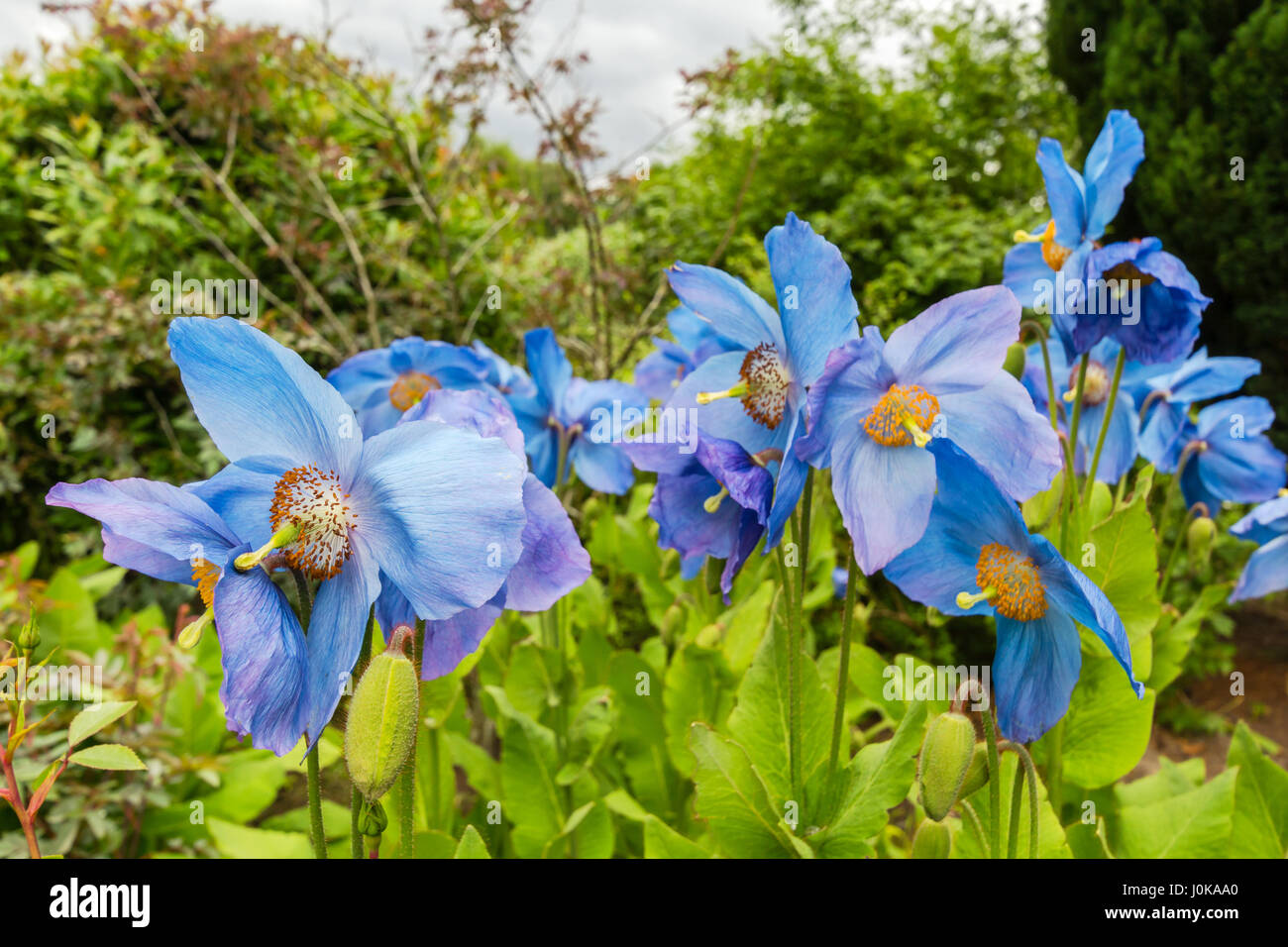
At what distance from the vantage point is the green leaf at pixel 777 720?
1038mm

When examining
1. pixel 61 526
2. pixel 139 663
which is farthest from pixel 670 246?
pixel 139 663

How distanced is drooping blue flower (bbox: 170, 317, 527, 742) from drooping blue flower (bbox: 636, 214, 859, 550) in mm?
279

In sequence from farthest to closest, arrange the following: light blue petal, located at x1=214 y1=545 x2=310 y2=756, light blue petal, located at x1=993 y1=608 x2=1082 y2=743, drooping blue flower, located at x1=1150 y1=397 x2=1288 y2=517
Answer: drooping blue flower, located at x1=1150 y1=397 x2=1288 y2=517 → light blue petal, located at x1=993 y1=608 x2=1082 y2=743 → light blue petal, located at x1=214 y1=545 x2=310 y2=756

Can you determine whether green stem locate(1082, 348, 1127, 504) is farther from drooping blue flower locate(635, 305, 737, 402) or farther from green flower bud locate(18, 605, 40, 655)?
green flower bud locate(18, 605, 40, 655)

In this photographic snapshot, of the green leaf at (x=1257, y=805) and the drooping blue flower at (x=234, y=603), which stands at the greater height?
the drooping blue flower at (x=234, y=603)

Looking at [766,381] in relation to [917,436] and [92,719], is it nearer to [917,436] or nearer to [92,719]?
[917,436]

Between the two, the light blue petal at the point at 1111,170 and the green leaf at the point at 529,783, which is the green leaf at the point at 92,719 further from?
the light blue petal at the point at 1111,170

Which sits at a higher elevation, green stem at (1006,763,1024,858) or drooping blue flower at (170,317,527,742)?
drooping blue flower at (170,317,527,742)

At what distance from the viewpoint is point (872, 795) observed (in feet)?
3.11

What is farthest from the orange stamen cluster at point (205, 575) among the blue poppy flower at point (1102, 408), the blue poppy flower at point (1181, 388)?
the blue poppy flower at point (1181, 388)

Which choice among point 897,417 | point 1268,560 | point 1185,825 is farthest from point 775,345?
point 1268,560

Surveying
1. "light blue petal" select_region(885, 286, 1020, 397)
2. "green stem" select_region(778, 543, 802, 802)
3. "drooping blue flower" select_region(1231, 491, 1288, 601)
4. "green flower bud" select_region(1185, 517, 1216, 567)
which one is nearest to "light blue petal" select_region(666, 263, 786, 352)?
"light blue petal" select_region(885, 286, 1020, 397)

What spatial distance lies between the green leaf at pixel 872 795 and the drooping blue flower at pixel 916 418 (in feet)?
0.97

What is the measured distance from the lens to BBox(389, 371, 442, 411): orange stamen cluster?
4.25ft
